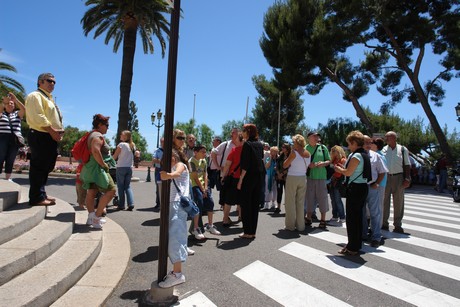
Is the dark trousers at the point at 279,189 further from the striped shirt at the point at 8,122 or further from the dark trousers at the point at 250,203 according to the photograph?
the striped shirt at the point at 8,122

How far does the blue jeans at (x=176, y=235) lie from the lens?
319 centimetres

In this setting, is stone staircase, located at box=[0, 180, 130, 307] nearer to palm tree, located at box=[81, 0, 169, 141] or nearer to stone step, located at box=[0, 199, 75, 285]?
stone step, located at box=[0, 199, 75, 285]

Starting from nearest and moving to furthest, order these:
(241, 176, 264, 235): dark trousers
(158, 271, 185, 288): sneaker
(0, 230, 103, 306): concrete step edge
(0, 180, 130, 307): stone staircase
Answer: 1. (0, 230, 103, 306): concrete step edge
2. (0, 180, 130, 307): stone staircase
3. (158, 271, 185, 288): sneaker
4. (241, 176, 264, 235): dark trousers

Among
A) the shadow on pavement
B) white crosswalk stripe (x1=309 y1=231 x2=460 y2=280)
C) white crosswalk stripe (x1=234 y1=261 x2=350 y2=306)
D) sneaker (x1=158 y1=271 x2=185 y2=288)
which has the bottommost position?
white crosswalk stripe (x1=234 y1=261 x2=350 y2=306)

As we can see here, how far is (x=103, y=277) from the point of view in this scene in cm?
334

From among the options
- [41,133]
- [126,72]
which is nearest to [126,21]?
[126,72]

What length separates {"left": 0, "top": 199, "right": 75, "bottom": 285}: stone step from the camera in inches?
106

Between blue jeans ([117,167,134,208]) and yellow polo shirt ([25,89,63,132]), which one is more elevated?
yellow polo shirt ([25,89,63,132])

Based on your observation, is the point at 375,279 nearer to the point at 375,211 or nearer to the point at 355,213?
the point at 355,213

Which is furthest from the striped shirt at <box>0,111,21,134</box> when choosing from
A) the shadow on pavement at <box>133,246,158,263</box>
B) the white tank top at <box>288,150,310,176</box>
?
the white tank top at <box>288,150,310,176</box>

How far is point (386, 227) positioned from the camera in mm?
6445

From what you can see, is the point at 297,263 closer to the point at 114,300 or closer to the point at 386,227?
the point at 114,300

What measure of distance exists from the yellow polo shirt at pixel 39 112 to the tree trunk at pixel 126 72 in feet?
38.2

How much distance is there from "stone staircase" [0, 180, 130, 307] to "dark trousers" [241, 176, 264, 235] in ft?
6.43
